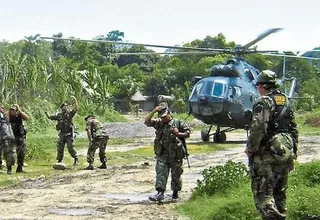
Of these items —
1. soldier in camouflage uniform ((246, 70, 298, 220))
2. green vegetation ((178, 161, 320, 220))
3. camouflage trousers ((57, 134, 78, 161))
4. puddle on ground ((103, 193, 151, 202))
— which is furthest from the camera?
camouflage trousers ((57, 134, 78, 161))

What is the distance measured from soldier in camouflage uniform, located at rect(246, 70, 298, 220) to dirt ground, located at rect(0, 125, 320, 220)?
231 centimetres

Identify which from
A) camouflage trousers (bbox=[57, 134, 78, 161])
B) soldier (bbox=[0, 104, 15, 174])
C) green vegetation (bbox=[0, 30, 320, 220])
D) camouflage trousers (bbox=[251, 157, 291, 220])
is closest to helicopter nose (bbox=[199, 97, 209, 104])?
green vegetation (bbox=[0, 30, 320, 220])

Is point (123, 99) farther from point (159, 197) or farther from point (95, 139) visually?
point (159, 197)

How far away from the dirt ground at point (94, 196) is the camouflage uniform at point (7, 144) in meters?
1.24

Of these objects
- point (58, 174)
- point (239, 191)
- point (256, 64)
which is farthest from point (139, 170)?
point (256, 64)

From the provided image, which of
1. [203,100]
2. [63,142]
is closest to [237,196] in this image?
[63,142]

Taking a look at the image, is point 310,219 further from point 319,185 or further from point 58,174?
point 58,174

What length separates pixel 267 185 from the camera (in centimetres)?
716

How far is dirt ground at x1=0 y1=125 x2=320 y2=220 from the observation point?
9.79m

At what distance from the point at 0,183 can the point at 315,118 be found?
31.9 m

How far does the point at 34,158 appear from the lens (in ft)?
61.7

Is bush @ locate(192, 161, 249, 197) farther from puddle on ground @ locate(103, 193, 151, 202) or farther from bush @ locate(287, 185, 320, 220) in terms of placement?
bush @ locate(287, 185, 320, 220)

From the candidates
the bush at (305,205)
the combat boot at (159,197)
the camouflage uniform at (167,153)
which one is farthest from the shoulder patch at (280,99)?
the combat boot at (159,197)

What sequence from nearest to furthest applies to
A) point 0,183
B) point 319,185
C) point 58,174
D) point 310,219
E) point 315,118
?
point 310,219 → point 319,185 → point 0,183 → point 58,174 → point 315,118
